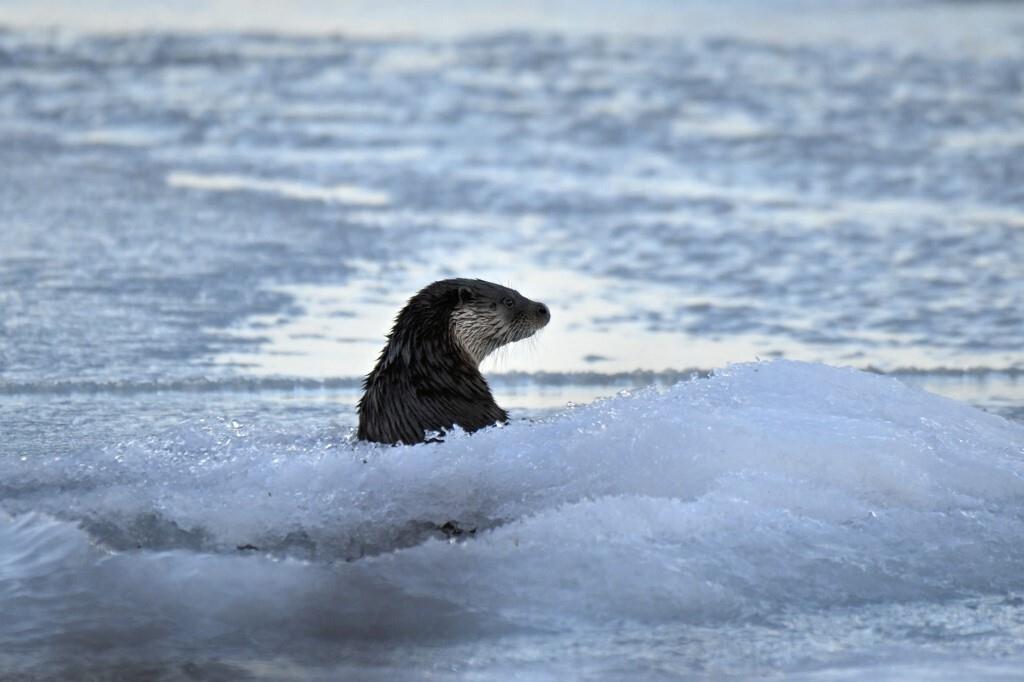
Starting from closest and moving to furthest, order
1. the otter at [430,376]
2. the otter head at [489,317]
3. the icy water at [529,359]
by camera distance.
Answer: the icy water at [529,359] → the otter at [430,376] → the otter head at [489,317]

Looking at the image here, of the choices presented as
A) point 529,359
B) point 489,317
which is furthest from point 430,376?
point 529,359

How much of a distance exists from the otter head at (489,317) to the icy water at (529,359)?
44 centimetres

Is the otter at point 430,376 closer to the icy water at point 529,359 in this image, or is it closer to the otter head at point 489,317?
the otter head at point 489,317

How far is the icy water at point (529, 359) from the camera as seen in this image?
4469 mm

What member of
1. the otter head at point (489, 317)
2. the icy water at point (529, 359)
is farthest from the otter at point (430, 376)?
the icy water at point (529, 359)

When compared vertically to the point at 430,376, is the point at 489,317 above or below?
above

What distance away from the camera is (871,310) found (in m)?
8.95

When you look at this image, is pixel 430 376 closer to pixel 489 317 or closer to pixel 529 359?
pixel 489 317

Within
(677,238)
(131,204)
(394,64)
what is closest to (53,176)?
(131,204)

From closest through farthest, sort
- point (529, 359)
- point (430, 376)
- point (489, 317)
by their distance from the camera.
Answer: point (430, 376) → point (489, 317) → point (529, 359)

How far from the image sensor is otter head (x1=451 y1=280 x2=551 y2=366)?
621 cm

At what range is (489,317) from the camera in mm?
6473

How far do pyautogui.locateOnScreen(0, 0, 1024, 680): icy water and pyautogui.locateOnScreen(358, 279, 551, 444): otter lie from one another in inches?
13.6

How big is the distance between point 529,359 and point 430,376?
2399mm
